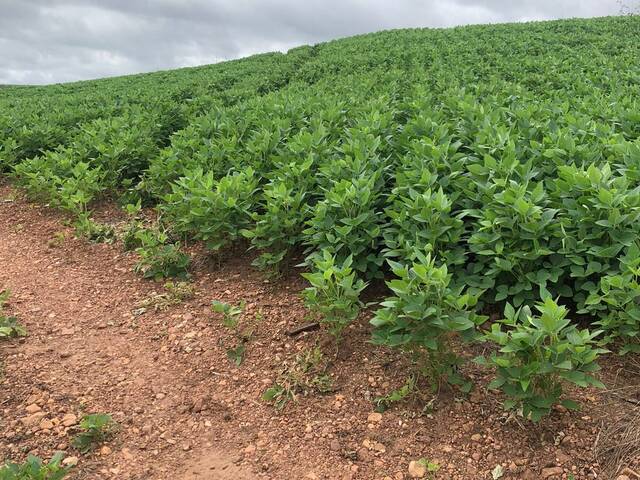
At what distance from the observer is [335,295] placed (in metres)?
3.32

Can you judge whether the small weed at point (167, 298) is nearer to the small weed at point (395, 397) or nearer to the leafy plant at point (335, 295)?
the leafy plant at point (335, 295)

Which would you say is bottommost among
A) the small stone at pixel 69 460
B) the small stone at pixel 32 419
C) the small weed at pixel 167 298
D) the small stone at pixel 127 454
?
the small stone at pixel 127 454

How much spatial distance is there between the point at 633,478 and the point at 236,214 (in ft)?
10.9

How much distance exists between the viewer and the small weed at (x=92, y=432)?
2.83 m

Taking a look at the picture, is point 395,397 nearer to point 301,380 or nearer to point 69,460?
point 301,380

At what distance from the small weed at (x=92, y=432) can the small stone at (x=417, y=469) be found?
159 centimetres

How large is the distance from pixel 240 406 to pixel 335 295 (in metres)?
0.85

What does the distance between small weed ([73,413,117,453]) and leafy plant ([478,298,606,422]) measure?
198cm

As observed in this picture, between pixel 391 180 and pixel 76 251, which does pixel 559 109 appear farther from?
pixel 76 251

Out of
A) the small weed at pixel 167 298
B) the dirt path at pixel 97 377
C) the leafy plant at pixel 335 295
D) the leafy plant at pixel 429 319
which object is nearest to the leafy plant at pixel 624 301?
the leafy plant at pixel 429 319

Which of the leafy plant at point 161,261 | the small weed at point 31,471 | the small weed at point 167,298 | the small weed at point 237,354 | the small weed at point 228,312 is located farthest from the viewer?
the leafy plant at point 161,261

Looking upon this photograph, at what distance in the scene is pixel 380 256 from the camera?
12.4 feet

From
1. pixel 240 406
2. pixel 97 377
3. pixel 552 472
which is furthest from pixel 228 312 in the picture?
pixel 552 472

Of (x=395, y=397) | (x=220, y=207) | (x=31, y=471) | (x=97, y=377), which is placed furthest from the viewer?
(x=220, y=207)
